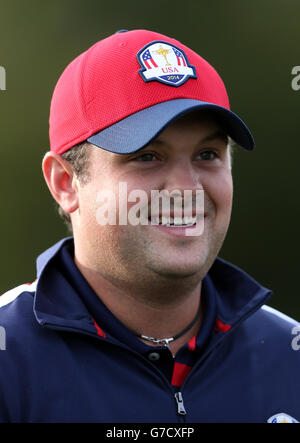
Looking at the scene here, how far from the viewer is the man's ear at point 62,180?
64.1 inches

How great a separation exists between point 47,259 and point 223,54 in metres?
2.35

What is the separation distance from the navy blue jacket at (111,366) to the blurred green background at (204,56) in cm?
202

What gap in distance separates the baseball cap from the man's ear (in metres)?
0.05

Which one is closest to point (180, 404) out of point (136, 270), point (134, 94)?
point (136, 270)

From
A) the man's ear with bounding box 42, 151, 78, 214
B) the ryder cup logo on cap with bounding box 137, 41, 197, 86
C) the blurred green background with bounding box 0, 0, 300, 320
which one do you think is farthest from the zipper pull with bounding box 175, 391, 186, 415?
the blurred green background with bounding box 0, 0, 300, 320

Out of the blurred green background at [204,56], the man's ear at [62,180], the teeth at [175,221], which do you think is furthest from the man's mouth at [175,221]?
the blurred green background at [204,56]

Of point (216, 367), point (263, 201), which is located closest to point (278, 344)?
point (216, 367)

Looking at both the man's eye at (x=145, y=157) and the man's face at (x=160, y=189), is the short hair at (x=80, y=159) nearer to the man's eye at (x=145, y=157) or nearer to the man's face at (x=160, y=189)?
the man's face at (x=160, y=189)

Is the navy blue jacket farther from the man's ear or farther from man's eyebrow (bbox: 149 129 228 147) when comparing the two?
man's eyebrow (bbox: 149 129 228 147)

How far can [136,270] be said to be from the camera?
1489 mm

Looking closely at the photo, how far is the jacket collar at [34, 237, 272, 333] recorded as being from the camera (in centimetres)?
147

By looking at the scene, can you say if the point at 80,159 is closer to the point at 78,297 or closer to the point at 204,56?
the point at 78,297

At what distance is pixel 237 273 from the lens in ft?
6.04
